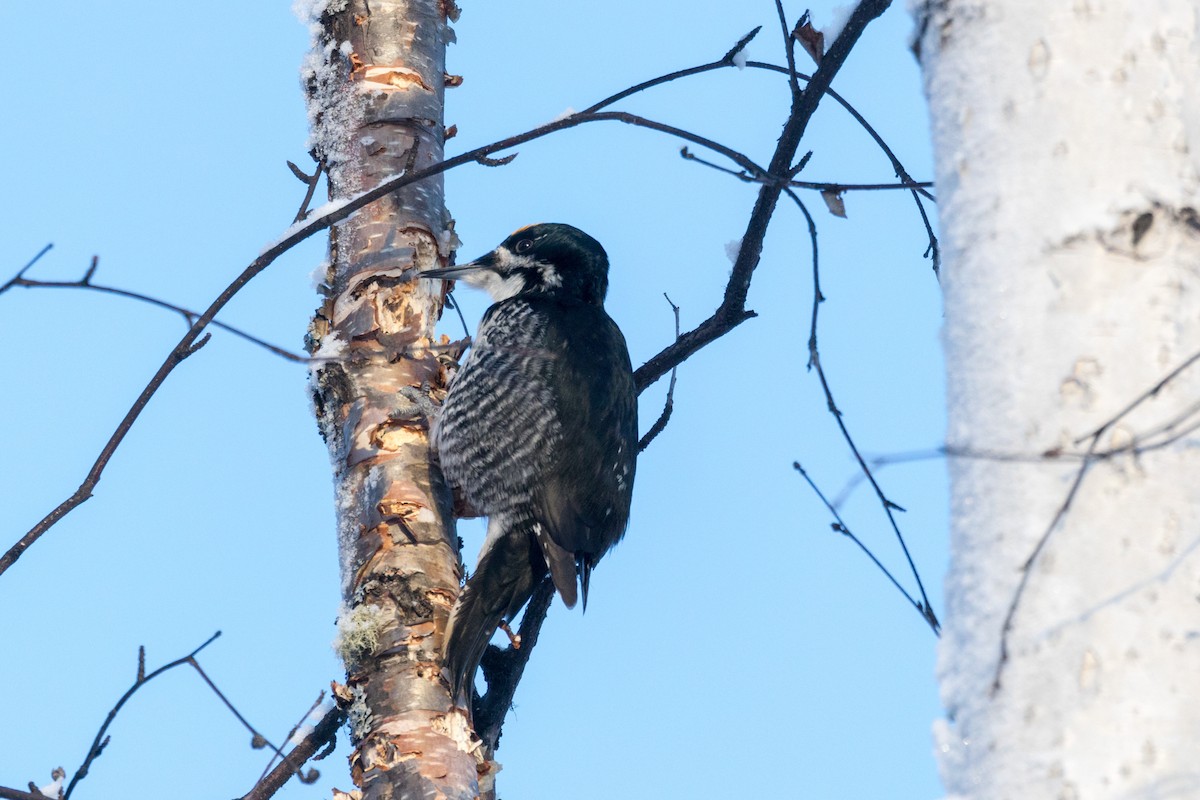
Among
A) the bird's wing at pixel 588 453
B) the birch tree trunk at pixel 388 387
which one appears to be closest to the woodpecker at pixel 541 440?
the bird's wing at pixel 588 453

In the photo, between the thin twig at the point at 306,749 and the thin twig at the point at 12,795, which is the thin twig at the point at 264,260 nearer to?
the thin twig at the point at 12,795

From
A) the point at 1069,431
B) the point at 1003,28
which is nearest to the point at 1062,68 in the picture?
the point at 1003,28

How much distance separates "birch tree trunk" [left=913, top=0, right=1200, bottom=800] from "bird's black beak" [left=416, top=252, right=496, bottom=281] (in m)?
2.29

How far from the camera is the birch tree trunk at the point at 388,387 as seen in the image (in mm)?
2955

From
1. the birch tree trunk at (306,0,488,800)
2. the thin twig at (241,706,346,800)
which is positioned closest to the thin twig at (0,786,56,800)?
the thin twig at (241,706,346,800)

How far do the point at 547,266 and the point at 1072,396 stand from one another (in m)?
3.46

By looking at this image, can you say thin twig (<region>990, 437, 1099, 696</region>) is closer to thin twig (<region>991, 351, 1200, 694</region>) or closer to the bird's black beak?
thin twig (<region>991, 351, 1200, 694</region>)

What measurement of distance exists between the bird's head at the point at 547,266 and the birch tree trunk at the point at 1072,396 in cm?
316

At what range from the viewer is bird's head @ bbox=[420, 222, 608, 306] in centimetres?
465

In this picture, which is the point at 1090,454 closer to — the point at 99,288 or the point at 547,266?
the point at 99,288

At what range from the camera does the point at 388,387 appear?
3.51 meters

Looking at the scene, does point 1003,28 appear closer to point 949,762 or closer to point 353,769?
point 949,762

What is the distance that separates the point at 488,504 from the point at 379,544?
2.36 ft

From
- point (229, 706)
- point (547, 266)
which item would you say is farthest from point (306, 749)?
point (547, 266)
